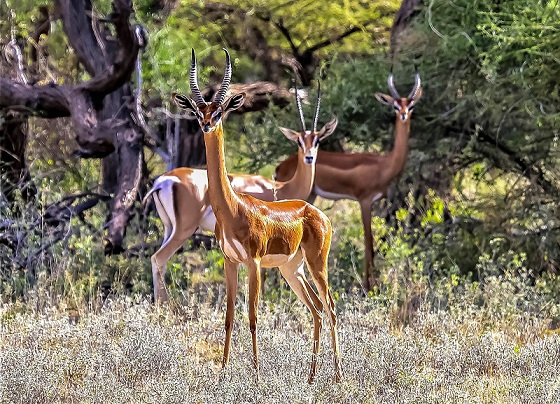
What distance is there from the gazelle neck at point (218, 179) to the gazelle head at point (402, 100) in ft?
12.7

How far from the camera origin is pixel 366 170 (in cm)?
877

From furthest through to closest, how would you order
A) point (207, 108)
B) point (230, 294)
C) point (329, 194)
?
point (329, 194) < point (230, 294) < point (207, 108)

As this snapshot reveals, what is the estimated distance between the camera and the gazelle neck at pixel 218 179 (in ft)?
16.0

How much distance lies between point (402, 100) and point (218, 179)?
399 cm

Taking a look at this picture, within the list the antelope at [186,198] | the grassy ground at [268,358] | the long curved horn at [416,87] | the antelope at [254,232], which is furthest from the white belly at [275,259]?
the long curved horn at [416,87]

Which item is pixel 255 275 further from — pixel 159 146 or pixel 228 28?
pixel 228 28

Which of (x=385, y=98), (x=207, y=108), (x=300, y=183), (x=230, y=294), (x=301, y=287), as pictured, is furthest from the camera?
(x=385, y=98)

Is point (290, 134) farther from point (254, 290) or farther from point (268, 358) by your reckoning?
point (254, 290)

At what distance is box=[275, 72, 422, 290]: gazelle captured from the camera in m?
8.65

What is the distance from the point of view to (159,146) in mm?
9594

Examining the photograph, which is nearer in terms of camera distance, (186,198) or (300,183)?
(186,198)

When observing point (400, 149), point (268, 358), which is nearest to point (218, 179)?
point (268, 358)

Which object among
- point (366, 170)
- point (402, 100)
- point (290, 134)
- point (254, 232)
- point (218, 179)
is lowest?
point (254, 232)

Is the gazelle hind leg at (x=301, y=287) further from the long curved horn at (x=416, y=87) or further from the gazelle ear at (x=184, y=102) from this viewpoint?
the long curved horn at (x=416, y=87)
